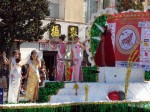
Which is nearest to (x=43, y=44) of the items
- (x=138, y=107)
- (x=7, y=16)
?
(x=7, y=16)

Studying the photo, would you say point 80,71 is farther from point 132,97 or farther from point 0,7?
point 0,7

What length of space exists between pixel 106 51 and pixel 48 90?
6.61 ft

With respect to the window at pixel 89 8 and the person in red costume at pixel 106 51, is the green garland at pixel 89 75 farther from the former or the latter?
the window at pixel 89 8

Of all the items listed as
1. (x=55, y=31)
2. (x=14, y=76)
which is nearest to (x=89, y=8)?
(x=55, y=31)

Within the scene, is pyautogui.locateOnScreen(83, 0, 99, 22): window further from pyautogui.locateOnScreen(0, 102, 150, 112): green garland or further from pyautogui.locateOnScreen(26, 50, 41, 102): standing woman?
pyautogui.locateOnScreen(0, 102, 150, 112): green garland

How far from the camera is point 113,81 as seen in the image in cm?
1170

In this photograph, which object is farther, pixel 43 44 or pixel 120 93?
pixel 43 44

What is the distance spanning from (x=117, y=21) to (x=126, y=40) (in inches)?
29.8

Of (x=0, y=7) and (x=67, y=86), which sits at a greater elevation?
(x=0, y=7)

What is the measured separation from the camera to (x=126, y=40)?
13547 millimetres

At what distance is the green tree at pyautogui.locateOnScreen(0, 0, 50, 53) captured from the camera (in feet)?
61.6

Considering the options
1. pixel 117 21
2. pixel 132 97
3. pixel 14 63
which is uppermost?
pixel 117 21

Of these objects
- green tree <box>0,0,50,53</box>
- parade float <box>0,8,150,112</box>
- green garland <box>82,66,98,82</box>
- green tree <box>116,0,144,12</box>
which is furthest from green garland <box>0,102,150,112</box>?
green tree <box>116,0,144,12</box>

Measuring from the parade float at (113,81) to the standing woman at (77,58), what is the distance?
146 millimetres
